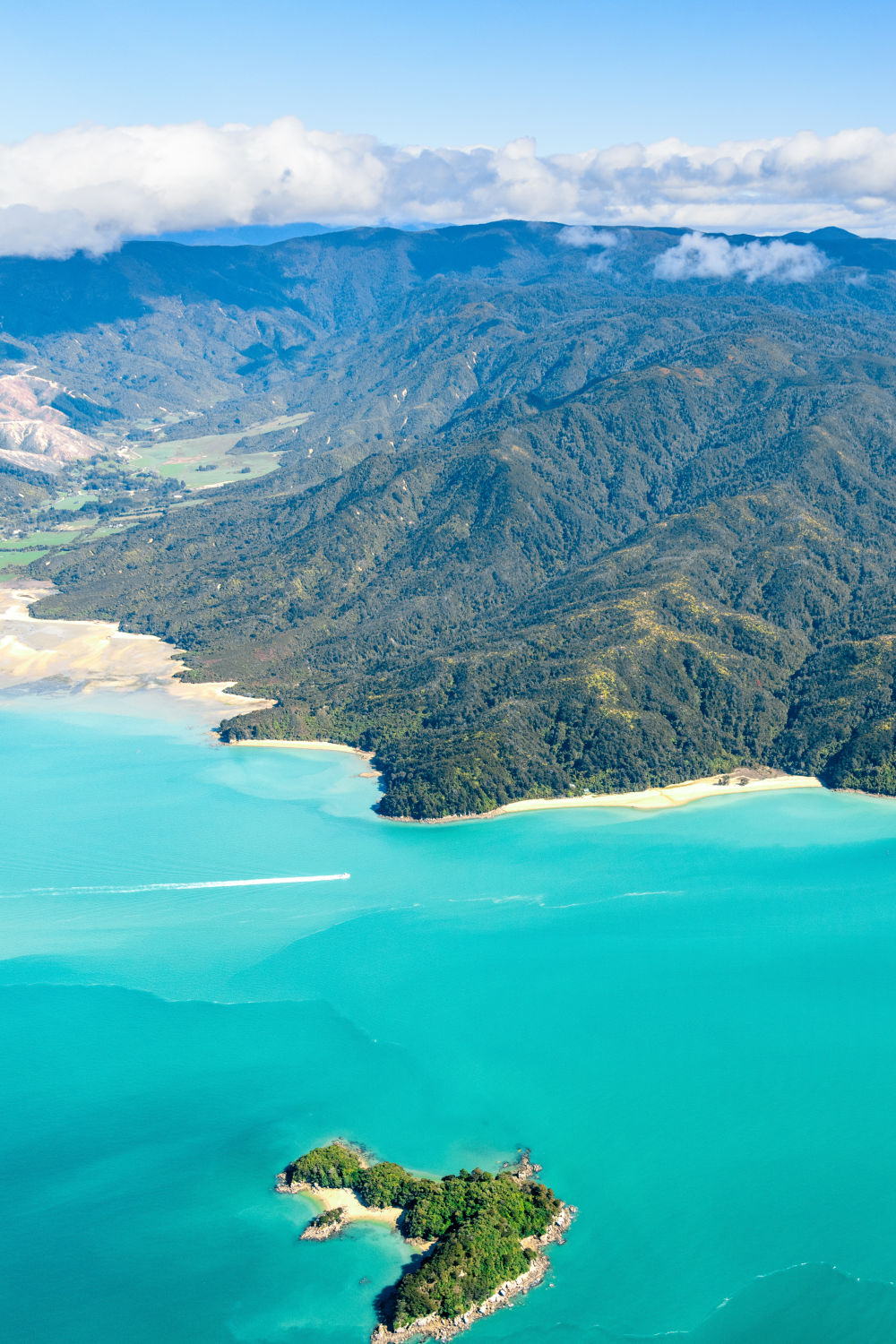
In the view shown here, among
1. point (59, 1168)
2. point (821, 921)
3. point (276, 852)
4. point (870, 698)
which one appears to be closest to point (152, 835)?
point (276, 852)

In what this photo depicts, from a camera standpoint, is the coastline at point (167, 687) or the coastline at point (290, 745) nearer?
the coastline at point (167, 687)

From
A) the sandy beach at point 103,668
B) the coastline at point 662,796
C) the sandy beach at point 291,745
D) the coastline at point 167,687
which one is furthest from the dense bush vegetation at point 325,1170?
the sandy beach at point 103,668

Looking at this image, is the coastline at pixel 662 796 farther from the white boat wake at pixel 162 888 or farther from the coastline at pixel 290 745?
the coastline at pixel 290 745

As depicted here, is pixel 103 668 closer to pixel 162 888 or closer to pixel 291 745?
pixel 291 745

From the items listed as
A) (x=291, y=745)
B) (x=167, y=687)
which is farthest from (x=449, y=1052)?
(x=167, y=687)

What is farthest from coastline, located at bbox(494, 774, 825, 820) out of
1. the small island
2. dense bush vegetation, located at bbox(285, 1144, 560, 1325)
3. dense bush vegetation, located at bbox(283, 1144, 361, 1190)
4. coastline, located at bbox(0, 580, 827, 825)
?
dense bush vegetation, located at bbox(285, 1144, 560, 1325)

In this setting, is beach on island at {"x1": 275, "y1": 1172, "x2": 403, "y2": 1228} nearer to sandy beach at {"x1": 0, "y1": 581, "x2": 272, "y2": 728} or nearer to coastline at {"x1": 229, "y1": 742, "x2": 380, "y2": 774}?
coastline at {"x1": 229, "y1": 742, "x2": 380, "y2": 774}

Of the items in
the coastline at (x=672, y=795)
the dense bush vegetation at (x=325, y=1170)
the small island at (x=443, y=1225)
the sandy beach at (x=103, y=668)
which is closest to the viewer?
the small island at (x=443, y=1225)
